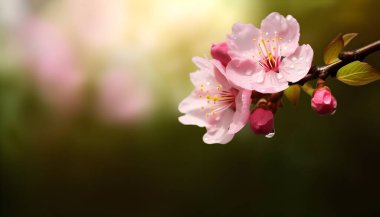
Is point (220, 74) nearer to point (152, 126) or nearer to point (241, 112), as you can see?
point (241, 112)

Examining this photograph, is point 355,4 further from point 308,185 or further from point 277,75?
point 277,75

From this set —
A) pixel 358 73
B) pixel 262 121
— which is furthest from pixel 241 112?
pixel 358 73

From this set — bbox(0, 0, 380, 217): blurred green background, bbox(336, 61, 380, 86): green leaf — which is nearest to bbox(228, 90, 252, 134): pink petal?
bbox(336, 61, 380, 86): green leaf

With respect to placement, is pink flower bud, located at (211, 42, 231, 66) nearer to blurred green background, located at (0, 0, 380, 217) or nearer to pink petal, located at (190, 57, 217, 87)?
pink petal, located at (190, 57, 217, 87)

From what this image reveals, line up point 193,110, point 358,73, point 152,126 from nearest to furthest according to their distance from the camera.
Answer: point 358,73 < point 193,110 < point 152,126

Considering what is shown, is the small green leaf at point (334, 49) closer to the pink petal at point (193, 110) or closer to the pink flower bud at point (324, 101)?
the pink flower bud at point (324, 101)

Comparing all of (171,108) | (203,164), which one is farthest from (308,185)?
(171,108)
